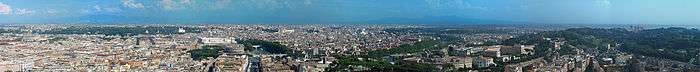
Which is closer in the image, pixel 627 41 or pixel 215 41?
pixel 627 41

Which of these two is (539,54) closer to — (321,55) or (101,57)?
(321,55)

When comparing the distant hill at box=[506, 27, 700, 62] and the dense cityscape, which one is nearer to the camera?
the dense cityscape

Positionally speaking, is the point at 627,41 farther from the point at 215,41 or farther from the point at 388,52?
the point at 215,41

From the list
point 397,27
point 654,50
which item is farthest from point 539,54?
point 397,27

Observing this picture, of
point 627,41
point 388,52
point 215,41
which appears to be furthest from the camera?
point 215,41

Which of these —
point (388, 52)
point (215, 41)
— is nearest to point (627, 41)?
point (388, 52)

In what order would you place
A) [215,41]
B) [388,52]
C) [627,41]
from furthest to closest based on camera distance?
[215,41], [627,41], [388,52]

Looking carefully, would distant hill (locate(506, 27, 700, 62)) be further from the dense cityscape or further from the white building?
the white building

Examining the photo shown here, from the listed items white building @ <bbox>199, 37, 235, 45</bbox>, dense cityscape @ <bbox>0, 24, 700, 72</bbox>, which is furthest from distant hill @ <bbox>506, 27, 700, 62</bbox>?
white building @ <bbox>199, 37, 235, 45</bbox>

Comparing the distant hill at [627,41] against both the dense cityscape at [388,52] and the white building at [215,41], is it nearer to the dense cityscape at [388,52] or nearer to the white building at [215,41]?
the dense cityscape at [388,52]
